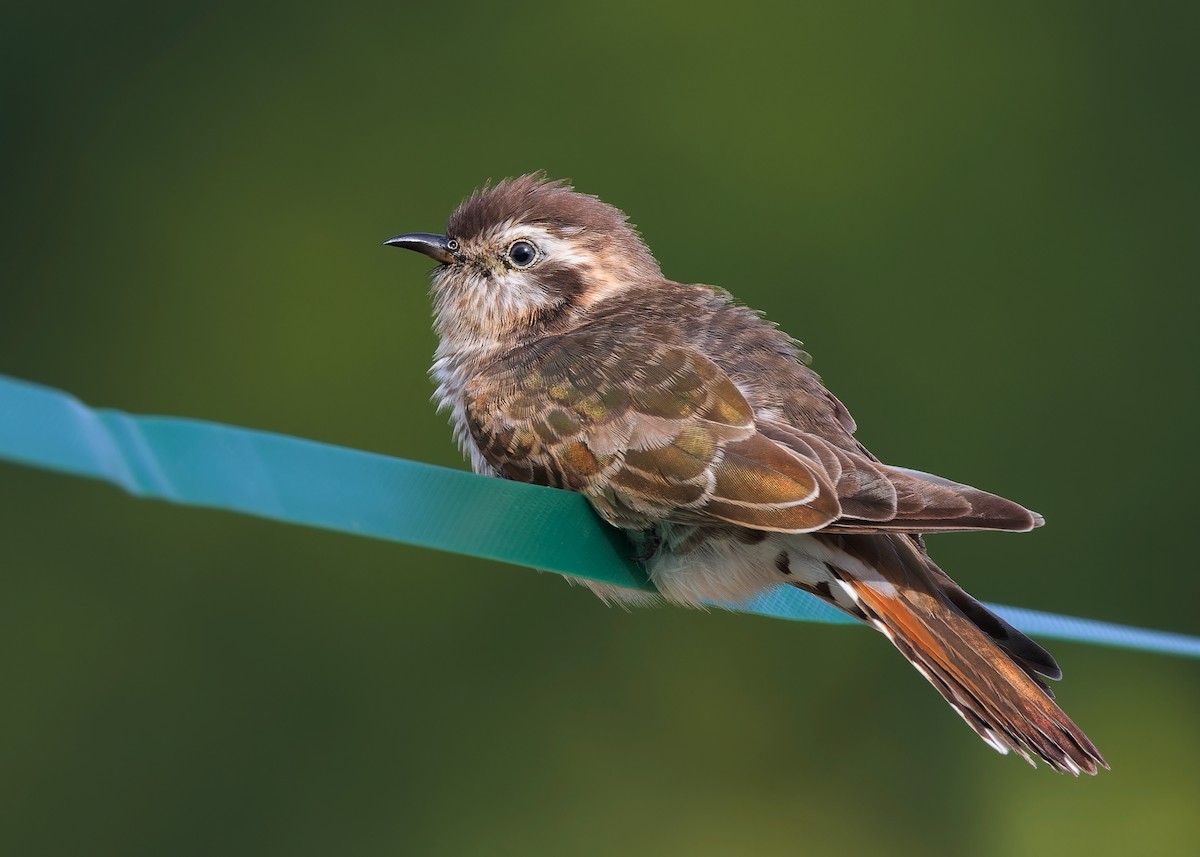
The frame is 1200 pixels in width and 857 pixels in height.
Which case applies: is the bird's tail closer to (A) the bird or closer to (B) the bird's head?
(A) the bird

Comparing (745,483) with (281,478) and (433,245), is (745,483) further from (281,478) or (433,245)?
(433,245)

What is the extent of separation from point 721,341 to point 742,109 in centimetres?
386

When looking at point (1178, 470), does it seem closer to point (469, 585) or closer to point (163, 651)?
point (469, 585)

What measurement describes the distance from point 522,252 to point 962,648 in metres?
1.96

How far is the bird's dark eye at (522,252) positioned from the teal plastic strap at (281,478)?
1771 mm

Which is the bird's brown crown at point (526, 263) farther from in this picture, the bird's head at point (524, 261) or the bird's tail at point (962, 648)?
the bird's tail at point (962, 648)

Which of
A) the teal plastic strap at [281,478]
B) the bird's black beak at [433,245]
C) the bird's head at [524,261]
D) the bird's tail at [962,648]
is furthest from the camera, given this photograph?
the bird's black beak at [433,245]

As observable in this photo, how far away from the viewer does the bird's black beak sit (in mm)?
4910

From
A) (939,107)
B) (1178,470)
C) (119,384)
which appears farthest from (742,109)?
(119,384)

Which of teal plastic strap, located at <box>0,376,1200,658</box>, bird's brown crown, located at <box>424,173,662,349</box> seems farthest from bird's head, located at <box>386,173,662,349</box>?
teal plastic strap, located at <box>0,376,1200,658</box>

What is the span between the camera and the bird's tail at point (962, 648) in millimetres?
3301

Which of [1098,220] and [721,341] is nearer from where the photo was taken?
[721,341]

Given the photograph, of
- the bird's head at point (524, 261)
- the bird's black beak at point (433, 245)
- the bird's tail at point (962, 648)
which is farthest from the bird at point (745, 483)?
the bird's black beak at point (433, 245)

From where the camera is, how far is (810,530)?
3369 millimetres
